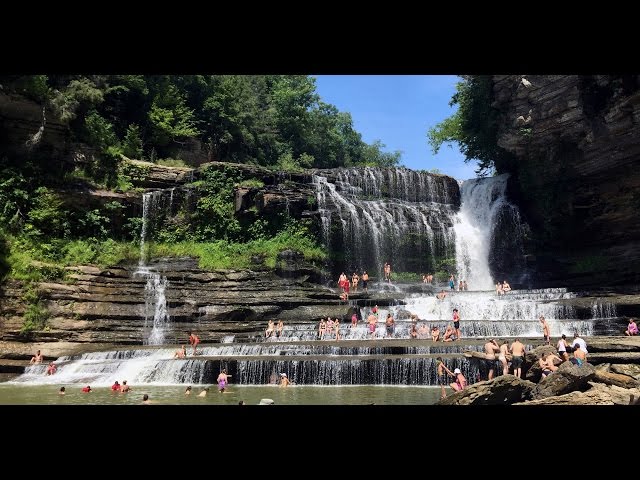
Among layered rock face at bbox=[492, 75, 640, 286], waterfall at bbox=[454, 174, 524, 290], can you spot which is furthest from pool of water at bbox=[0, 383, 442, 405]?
waterfall at bbox=[454, 174, 524, 290]

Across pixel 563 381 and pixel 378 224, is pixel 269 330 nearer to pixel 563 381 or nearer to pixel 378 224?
pixel 563 381

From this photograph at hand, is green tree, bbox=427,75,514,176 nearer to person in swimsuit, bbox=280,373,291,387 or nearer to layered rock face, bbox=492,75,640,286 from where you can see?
layered rock face, bbox=492,75,640,286

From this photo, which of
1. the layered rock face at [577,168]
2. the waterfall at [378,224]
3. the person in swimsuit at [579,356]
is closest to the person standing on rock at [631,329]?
the person in swimsuit at [579,356]

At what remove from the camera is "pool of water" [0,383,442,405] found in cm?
1034

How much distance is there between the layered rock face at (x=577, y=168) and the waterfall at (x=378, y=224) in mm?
4870

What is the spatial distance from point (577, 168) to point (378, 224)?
9758 millimetres

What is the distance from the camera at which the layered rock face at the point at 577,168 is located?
21875 mm

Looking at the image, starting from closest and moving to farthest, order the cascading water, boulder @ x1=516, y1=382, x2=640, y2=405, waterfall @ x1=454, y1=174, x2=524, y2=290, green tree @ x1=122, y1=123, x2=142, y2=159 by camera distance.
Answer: boulder @ x1=516, y1=382, x2=640, y2=405 < the cascading water < waterfall @ x1=454, y1=174, x2=524, y2=290 < green tree @ x1=122, y1=123, x2=142, y2=159

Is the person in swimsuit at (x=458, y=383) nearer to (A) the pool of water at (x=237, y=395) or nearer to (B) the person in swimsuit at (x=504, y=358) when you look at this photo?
(A) the pool of water at (x=237, y=395)

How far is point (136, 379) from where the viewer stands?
1407 centimetres

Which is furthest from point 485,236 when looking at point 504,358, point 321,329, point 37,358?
point 37,358

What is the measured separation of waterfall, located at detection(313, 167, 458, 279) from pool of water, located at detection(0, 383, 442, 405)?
47.0ft
